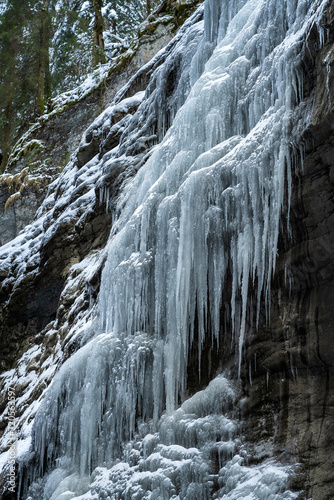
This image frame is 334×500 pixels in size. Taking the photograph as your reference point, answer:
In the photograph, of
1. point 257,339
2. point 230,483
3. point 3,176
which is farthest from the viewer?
point 3,176

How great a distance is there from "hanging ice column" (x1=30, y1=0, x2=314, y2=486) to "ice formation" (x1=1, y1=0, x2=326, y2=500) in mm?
13

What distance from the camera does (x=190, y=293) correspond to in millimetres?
5031

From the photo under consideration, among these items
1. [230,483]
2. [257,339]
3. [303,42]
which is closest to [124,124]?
[303,42]

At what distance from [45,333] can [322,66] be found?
21.8 ft

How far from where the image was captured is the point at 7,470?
22.2 feet

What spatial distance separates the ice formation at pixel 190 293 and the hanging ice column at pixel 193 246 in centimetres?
1

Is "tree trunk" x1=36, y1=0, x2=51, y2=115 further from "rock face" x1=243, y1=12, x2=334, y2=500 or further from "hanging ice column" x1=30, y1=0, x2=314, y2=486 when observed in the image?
"rock face" x1=243, y1=12, x2=334, y2=500

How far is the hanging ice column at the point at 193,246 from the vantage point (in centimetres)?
470

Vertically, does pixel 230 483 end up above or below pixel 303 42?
below

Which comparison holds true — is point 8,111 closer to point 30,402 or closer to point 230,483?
point 30,402

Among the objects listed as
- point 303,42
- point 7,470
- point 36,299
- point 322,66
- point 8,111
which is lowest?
point 7,470

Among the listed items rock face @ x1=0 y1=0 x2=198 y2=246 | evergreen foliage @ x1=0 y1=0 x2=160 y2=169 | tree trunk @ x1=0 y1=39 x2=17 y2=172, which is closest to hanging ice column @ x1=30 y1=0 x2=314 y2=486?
rock face @ x1=0 y1=0 x2=198 y2=246

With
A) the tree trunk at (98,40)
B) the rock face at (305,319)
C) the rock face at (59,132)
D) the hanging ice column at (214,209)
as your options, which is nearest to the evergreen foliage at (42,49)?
the tree trunk at (98,40)

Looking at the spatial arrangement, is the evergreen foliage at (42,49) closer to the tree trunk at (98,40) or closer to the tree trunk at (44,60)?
the tree trunk at (44,60)
